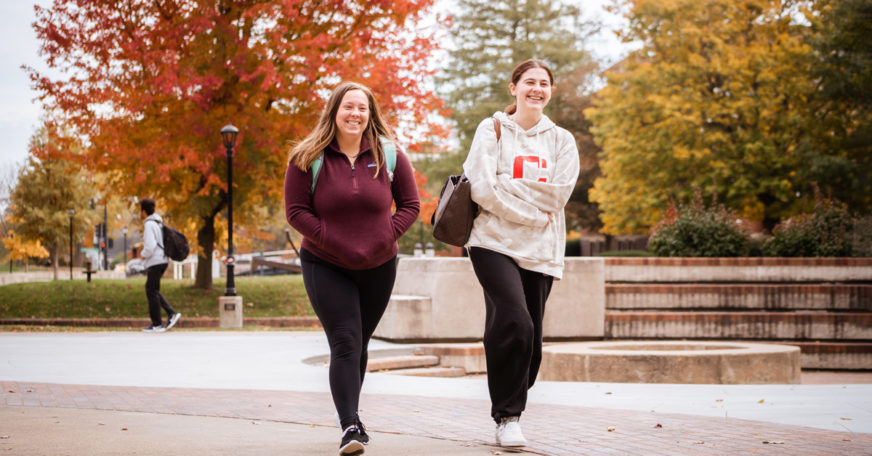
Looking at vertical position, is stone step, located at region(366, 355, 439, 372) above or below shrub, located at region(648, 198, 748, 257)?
below

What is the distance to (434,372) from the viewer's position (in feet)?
34.2

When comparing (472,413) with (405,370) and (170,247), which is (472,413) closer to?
(405,370)

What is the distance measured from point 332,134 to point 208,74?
46.9 ft

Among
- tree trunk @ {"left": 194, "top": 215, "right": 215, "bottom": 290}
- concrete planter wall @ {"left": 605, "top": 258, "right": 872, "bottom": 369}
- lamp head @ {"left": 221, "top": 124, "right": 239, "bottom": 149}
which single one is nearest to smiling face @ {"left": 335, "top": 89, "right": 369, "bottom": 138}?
concrete planter wall @ {"left": 605, "top": 258, "right": 872, "bottom": 369}

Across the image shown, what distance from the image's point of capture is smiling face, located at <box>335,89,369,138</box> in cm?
495

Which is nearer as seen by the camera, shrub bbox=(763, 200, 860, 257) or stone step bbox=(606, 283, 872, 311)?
stone step bbox=(606, 283, 872, 311)

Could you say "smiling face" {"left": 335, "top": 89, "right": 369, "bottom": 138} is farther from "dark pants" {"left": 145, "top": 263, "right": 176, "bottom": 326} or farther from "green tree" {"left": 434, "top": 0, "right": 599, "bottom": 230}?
"green tree" {"left": 434, "top": 0, "right": 599, "bottom": 230}

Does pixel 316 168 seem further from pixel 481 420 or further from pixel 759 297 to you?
pixel 759 297

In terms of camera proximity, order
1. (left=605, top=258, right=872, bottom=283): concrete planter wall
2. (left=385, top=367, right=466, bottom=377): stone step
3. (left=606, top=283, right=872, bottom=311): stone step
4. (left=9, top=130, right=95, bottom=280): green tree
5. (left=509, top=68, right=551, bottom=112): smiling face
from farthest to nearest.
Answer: (left=9, top=130, right=95, bottom=280): green tree < (left=605, top=258, right=872, bottom=283): concrete planter wall < (left=606, top=283, right=872, bottom=311): stone step < (left=385, top=367, right=466, bottom=377): stone step < (left=509, top=68, right=551, bottom=112): smiling face

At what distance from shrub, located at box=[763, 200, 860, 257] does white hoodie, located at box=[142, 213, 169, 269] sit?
9559 millimetres

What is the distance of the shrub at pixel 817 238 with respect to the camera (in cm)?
1477

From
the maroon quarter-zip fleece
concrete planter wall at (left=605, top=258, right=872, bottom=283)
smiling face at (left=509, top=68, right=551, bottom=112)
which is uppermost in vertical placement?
smiling face at (left=509, top=68, right=551, bottom=112)

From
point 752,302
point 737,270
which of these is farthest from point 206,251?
point 752,302

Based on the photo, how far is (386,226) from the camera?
4.86 meters
